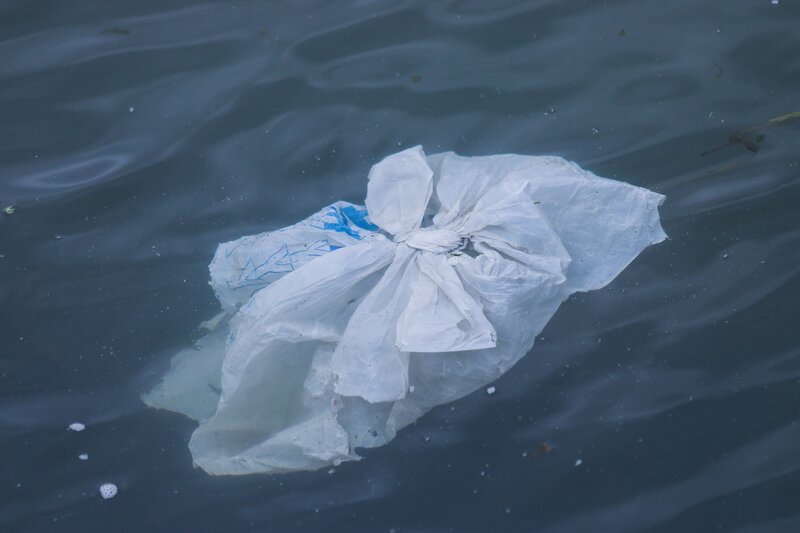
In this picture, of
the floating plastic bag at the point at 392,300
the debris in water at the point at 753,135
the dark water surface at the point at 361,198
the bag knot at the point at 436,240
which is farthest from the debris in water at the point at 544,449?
the debris in water at the point at 753,135

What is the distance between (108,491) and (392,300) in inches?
31.6

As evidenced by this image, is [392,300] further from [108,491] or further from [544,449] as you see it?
[108,491]

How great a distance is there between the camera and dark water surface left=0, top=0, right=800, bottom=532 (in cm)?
174

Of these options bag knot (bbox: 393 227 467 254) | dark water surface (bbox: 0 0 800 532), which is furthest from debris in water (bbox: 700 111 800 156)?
bag knot (bbox: 393 227 467 254)

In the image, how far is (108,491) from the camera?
1.77 metres

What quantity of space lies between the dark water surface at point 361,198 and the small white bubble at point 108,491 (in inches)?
0.6

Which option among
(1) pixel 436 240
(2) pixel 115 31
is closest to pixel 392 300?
(1) pixel 436 240

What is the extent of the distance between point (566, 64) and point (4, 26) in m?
1.64

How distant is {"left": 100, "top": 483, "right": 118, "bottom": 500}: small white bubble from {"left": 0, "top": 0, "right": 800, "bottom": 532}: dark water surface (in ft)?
0.05

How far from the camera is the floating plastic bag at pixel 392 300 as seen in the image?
156cm

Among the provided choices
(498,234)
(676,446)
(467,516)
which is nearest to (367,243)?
(498,234)

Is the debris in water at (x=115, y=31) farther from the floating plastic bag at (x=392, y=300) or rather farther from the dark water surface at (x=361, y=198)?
the floating plastic bag at (x=392, y=300)

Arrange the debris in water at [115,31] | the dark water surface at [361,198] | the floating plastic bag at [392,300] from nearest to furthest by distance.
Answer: the floating plastic bag at [392,300]
the dark water surface at [361,198]
the debris in water at [115,31]

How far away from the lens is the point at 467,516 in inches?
66.8
